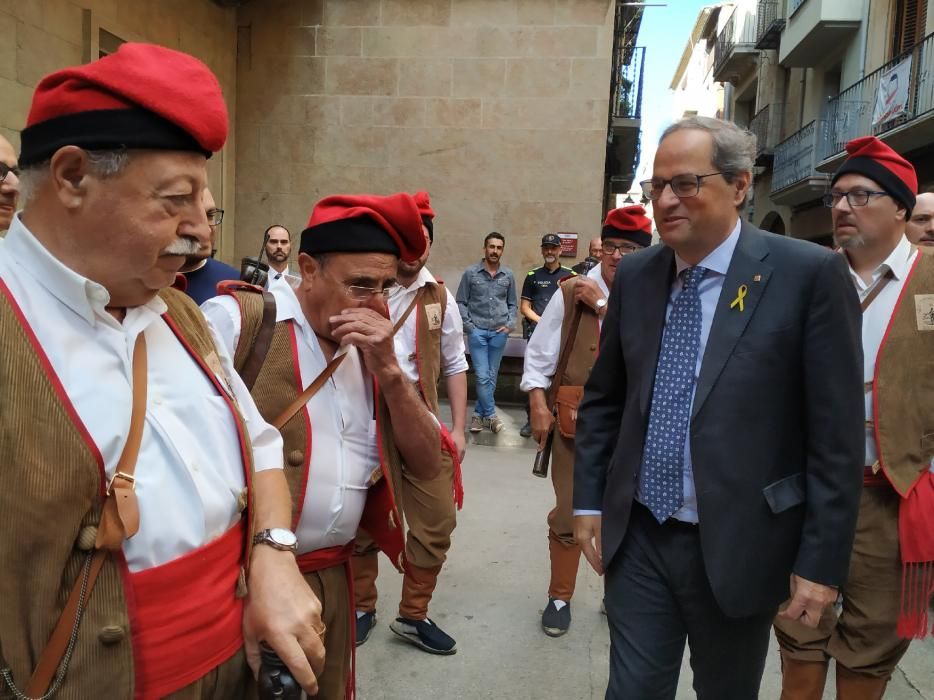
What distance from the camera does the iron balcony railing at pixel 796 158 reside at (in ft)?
60.2

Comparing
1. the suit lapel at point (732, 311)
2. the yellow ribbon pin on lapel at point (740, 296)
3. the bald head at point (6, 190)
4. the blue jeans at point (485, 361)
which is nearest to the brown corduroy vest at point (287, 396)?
the suit lapel at point (732, 311)

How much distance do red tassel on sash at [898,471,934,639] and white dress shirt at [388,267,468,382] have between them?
2.16 m

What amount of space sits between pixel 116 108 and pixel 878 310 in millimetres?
2511

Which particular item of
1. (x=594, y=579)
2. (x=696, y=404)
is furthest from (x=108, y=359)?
(x=594, y=579)

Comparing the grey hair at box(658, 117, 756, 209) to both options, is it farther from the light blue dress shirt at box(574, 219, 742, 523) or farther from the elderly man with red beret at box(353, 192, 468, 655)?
the elderly man with red beret at box(353, 192, 468, 655)

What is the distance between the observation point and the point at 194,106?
121cm

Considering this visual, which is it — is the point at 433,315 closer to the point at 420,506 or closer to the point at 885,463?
the point at 420,506

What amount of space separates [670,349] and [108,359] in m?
1.53

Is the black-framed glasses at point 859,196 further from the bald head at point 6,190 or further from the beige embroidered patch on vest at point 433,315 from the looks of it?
the bald head at point 6,190

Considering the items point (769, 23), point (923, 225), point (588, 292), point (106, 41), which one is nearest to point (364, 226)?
point (588, 292)

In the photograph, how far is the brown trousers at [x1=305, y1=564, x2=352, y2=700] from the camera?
2.03m

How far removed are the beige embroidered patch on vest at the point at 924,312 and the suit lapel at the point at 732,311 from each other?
0.90 meters

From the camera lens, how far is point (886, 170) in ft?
8.73

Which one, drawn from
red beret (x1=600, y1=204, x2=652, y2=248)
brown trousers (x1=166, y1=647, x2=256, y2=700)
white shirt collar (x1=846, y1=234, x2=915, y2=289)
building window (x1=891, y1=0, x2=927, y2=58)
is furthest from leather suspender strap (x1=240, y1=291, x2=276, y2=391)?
building window (x1=891, y1=0, x2=927, y2=58)
